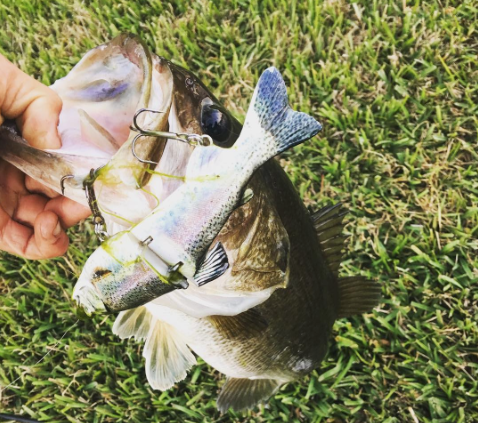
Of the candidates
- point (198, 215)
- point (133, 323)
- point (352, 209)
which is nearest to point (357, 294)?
point (352, 209)

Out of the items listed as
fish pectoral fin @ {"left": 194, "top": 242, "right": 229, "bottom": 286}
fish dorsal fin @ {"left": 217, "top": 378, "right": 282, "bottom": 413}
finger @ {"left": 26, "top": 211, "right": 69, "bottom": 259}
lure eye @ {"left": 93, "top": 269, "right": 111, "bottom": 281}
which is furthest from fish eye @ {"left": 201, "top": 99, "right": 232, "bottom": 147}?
fish dorsal fin @ {"left": 217, "top": 378, "right": 282, "bottom": 413}

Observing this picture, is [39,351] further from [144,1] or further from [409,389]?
[144,1]

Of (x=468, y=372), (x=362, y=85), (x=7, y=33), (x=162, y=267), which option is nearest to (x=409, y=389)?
(x=468, y=372)

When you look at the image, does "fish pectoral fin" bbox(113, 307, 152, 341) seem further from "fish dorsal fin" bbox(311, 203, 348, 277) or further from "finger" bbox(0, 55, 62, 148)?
"finger" bbox(0, 55, 62, 148)

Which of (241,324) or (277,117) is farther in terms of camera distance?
(241,324)

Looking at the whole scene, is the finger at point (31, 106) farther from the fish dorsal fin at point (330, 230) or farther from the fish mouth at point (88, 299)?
the fish dorsal fin at point (330, 230)

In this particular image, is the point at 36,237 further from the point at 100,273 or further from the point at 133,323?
the point at 100,273

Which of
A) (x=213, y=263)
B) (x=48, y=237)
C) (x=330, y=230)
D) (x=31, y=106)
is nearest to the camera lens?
(x=213, y=263)

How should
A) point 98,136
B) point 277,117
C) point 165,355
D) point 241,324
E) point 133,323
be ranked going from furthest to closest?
point 133,323
point 165,355
point 241,324
point 98,136
point 277,117
